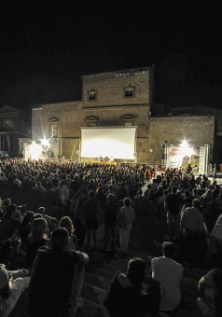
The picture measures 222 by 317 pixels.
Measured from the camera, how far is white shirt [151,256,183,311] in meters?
3.09

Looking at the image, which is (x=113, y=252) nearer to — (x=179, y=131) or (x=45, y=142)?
(x=179, y=131)

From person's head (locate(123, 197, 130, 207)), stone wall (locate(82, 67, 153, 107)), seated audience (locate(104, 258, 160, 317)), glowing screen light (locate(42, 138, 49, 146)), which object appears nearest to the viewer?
seated audience (locate(104, 258, 160, 317))

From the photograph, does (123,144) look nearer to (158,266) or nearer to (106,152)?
(106,152)

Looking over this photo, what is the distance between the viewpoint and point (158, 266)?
10.6 feet

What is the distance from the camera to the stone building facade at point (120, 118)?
25.5 metres

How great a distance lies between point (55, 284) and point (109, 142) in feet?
86.5

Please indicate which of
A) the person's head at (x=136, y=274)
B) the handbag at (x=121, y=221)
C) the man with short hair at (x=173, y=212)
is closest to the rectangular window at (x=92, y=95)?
the man with short hair at (x=173, y=212)

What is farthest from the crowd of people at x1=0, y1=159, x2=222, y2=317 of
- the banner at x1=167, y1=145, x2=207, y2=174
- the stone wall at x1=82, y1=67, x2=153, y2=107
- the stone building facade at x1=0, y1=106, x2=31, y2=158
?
the stone building facade at x1=0, y1=106, x2=31, y2=158

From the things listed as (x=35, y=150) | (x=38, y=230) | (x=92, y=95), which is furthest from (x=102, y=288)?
(x=35, y=150)

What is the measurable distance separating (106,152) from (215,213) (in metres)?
21.5

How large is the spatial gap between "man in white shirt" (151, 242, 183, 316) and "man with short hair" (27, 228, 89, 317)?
4.37 feet

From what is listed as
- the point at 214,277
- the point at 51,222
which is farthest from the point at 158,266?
the point at 51,222

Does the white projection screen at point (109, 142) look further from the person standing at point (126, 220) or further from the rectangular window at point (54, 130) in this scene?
the person standing at point (126, 220)

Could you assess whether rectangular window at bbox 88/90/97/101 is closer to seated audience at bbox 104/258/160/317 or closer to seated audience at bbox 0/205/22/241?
seated audience at bbox 0/205/22/241
